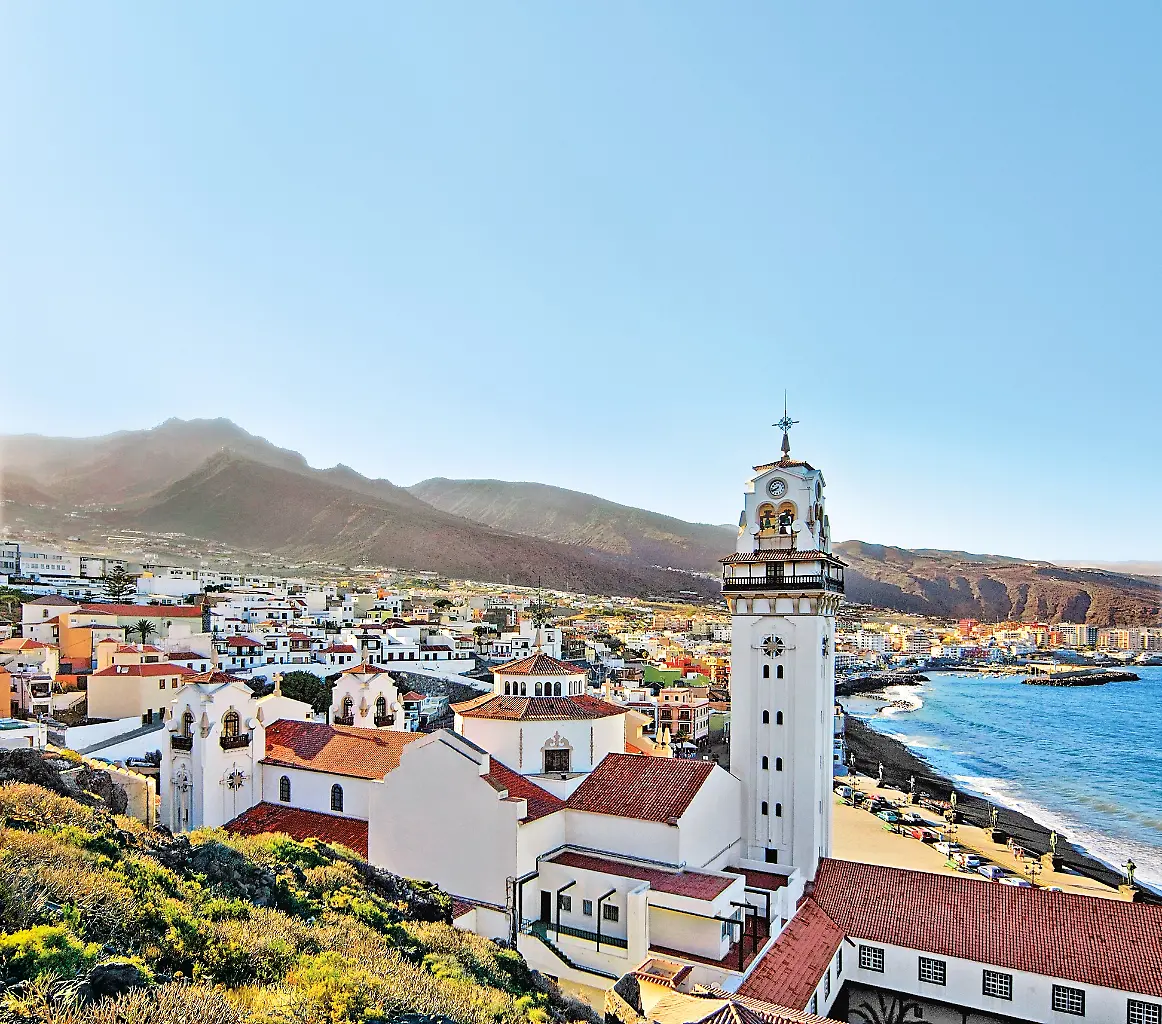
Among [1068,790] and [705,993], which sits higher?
[705,993]

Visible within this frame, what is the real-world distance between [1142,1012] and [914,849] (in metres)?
20.8

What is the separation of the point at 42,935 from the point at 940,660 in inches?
6533

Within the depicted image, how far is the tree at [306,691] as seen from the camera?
4397 centimetres

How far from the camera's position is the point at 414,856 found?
1894 centimetres

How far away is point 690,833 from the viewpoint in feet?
61.6

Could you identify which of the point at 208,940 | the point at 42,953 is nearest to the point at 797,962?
the point at 208,940

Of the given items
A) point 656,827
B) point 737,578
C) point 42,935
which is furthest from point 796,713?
point 42,935

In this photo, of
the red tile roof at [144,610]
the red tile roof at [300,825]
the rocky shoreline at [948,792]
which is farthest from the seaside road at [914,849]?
the red tile roof at [144,610]

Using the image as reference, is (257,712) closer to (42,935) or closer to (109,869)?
(109,869)

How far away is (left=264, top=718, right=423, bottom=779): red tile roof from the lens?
21.8 meters

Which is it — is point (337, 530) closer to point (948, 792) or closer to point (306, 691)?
point (306, 691)

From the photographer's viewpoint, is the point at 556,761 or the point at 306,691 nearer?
the point at 556,761

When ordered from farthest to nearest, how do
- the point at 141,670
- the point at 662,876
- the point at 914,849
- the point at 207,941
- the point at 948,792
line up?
1. the point at 948,792
2. the point at 141,670
3. the point at 914,849
4. the point at 662,876
5. the point at 207,941

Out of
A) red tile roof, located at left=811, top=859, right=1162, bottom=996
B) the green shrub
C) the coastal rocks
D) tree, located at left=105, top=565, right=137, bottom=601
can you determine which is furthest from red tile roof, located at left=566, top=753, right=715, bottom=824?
the coastal rocks
